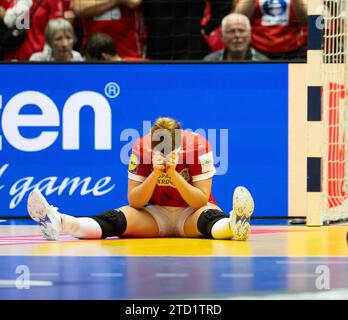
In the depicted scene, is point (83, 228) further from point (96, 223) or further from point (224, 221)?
Answer: point (224, 221)

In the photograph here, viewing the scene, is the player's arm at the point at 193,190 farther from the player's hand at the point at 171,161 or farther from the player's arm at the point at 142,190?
the player's arm at the point at 142,190

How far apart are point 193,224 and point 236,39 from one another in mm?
3229

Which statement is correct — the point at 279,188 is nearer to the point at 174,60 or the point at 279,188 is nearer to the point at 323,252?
the point at 174,60

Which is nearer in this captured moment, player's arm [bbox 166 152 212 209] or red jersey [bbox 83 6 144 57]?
player's arm [bbox 166 152 212 209]

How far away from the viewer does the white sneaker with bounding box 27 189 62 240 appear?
7961 millimetres

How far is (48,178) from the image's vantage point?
34.3 feet

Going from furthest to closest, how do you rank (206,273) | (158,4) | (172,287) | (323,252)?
1. (158,4)
2. (323,252)
3. (206,273)
4. (172,287)

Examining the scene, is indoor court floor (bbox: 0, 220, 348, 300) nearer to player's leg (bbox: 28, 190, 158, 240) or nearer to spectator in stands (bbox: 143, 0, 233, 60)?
player's leg (bbox: 28, 190, 158, 240)

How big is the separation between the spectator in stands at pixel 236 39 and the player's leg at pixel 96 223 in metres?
3.14

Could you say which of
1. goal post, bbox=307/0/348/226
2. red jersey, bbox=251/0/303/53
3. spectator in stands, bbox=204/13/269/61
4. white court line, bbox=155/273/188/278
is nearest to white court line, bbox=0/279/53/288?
white court line, bbox=155/273/188/278

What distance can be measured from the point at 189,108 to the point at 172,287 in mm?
5040

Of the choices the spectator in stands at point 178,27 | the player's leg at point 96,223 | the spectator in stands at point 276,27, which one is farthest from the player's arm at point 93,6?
the player's leg at point 96,223
